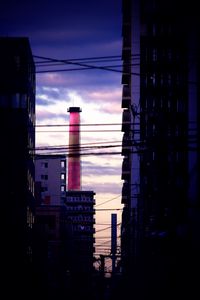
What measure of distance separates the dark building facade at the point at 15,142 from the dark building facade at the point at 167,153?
1244 cm

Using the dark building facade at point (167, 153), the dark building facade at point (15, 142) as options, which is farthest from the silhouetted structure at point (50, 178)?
the dark building facade at point (15, 142)

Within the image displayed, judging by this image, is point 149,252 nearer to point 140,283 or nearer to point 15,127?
point 140,283

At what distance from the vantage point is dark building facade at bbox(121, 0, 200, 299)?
25.5 metres

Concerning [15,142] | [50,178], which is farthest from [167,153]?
[50,178]

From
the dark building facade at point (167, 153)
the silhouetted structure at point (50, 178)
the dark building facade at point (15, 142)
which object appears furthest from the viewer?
the silhouetted structure at point (50, 178)

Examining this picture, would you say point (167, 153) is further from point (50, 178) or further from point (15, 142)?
point (50, 178)

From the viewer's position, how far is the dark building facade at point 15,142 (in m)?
61.1

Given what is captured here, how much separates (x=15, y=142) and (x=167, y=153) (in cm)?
2872

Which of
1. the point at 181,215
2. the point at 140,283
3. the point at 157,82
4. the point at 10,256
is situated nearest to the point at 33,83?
the point at 157,82

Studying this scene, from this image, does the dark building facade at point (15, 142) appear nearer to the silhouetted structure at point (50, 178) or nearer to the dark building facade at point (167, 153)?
the dark building facade at point (167, 153)

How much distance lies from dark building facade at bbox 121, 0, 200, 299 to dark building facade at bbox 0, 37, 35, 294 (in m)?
12.4

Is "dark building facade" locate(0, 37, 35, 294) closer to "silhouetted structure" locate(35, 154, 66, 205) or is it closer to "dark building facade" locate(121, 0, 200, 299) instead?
"dark building facade" locate(121, 0, 200, 299)

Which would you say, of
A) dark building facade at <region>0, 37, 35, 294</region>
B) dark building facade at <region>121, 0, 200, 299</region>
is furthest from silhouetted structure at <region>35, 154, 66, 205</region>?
dark building facade at <region>0, 37, 35, 294</region>

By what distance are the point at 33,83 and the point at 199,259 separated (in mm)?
62039
